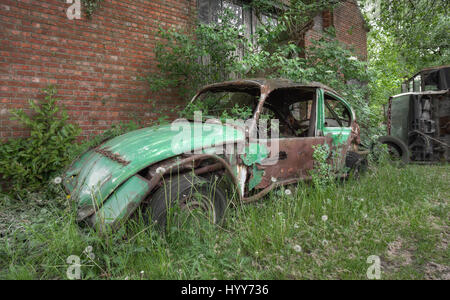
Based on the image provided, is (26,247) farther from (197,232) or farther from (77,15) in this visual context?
(77,15)

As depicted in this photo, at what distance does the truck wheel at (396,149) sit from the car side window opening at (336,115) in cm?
268

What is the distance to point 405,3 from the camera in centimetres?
709

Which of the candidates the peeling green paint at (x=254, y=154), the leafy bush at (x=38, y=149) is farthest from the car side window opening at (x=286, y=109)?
the leafy bush at (x=38, y=149)

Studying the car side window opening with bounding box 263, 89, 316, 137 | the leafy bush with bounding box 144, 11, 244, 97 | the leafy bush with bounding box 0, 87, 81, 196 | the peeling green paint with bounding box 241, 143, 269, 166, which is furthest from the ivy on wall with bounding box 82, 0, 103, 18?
the peeling green paint with bounding box 241, 143, 269, 166

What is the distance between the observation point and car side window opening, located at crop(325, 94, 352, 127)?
14.2 ft

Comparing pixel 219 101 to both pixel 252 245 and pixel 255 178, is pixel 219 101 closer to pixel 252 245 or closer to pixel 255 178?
pixel 255 178

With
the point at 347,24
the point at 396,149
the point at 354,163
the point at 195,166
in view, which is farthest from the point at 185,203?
the point at 347,24

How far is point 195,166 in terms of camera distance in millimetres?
2643

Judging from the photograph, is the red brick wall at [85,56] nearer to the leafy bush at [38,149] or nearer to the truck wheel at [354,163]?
the leafy bush at [38,149]

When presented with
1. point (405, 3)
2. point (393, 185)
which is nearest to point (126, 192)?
point (393, 185)

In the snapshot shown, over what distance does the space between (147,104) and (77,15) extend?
75.3 inches

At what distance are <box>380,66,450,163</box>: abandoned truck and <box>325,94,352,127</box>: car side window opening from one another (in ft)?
8.94

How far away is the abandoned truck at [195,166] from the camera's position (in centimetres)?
230

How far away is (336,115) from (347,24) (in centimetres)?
764
